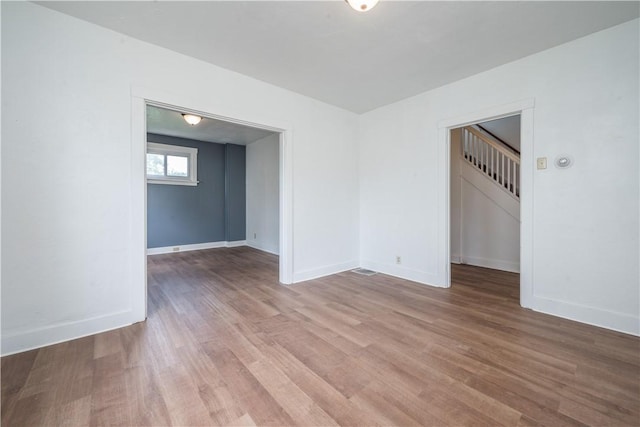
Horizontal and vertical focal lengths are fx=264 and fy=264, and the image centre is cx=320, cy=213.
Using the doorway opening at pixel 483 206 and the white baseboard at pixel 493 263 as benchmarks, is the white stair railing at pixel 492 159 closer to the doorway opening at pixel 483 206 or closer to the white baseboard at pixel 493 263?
the doorway opening at pixel 483 206

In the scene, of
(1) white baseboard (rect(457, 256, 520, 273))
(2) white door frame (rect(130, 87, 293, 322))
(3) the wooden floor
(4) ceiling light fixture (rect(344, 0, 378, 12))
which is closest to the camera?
(3) the wooden floor

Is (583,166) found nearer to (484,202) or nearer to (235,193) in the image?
(484,202)

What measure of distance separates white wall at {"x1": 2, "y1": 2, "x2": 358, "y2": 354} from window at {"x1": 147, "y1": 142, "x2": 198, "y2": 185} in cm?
370

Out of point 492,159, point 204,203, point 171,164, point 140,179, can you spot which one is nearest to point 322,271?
point 140,179

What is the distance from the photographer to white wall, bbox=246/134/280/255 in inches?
A: 228

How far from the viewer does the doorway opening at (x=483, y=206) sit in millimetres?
4250

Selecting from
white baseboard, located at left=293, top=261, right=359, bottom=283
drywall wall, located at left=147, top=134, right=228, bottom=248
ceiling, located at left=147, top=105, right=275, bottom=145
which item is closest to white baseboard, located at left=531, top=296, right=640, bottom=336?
white baseboard, located at left=293, top=261, right=359, bottom=283

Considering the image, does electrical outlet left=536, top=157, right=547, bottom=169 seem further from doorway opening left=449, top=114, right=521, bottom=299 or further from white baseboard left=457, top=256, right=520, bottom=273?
white baseboard left=457, top=256, right=520, bottom=273

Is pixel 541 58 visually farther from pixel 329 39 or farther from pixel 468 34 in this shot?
pixel 329 39

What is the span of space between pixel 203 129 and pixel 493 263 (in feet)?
19.3

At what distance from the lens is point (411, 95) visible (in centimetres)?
363

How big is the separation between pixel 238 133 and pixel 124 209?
3683 mm

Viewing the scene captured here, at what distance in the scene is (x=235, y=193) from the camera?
6723 mm

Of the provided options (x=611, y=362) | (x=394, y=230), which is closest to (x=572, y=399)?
(x=611, y=362)
